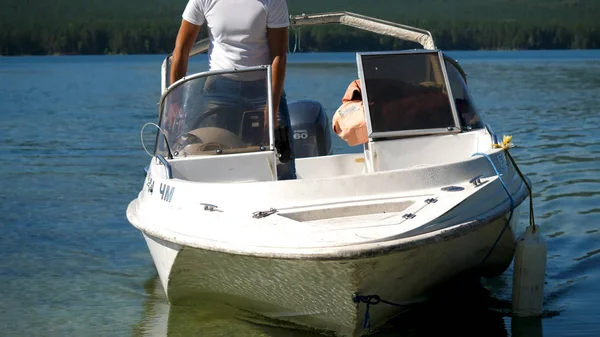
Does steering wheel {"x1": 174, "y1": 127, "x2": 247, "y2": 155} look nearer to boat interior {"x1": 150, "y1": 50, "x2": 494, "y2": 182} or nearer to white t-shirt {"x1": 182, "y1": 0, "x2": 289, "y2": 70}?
boat interior {"x1": 150, "y1": 50, "x2": 494, "y2": 182}

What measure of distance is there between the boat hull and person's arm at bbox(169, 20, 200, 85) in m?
1.56

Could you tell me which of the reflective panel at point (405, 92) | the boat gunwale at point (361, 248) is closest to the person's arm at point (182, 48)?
the reflective panel at point (405, 92)

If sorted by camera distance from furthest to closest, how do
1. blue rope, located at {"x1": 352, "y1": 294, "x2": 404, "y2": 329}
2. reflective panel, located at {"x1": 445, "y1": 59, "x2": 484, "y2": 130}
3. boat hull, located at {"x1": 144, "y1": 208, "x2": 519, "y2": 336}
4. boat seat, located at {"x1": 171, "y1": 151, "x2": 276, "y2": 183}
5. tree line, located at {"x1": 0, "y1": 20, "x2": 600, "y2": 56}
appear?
tree line, located at {"x1": 0, "y1": 20, "x2": 600, "y2": 56}, reflective panel, located at {"x1": 445, "y1": 59, "x2": 484, "y2": 130}, boat seat, located at {"x1": 171, "y1": 151, "x2": 276, "y2": 183}, blue rope, located at {"x1": 352, "y1": 294, "x2": 404, "y2": 329}, boat hull, located at {"x1": 144, "y1": 208, "x2": 519, "y2": 336}

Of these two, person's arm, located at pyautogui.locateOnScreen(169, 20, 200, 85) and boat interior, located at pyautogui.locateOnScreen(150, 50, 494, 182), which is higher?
person's arm, located at pyautogui.locateOnScreen(169, 20, 200, 85)

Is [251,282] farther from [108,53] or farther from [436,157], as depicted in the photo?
[108,53]

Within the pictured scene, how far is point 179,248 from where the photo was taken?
7.08 metres

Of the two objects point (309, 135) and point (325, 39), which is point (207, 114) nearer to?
point (309, 135)

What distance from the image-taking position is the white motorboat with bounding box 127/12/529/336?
6500 mm

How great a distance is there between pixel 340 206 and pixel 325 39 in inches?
4031

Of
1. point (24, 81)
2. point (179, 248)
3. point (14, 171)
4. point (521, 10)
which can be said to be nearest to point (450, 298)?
point (179, 248)

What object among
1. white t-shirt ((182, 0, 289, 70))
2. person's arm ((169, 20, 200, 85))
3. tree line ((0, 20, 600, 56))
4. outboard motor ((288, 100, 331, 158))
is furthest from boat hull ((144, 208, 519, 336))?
tree line ((0, 20, 600, 56))

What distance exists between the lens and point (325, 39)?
108 metres

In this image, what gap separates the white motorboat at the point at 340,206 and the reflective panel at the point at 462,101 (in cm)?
2

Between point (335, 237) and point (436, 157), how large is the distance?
2.32m
